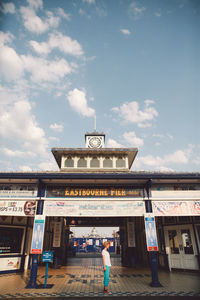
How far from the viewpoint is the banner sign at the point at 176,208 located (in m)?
8.67

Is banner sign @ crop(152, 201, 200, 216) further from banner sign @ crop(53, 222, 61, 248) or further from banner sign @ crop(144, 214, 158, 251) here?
banner sign @ crop(53, 222, 61, 248)

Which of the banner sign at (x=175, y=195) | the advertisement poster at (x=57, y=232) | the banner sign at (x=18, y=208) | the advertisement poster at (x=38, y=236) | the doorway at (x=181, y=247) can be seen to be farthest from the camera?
the advertisement poster at (x=57, y=232)

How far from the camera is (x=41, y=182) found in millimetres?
9094

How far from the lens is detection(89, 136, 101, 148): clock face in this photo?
64.5 ft

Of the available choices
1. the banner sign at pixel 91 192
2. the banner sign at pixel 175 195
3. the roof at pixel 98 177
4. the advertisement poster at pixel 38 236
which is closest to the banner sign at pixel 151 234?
the banner sign at pixel 175 195

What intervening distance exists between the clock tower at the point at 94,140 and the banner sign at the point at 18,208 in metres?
11.5

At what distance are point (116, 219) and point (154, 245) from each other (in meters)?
8.20

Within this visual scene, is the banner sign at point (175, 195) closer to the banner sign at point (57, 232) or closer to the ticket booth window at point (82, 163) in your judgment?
the banner sign at point (57, 232)

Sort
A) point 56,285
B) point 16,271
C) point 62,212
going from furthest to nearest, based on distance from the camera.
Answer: point 16,271 → point 62,212 → point 56,285

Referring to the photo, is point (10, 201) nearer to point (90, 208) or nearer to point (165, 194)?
point (90, 208)

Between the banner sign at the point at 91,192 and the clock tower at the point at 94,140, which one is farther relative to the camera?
the clock tower at the point at 94,140

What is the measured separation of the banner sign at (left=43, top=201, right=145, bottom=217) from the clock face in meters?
11.2

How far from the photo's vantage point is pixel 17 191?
9.04 m

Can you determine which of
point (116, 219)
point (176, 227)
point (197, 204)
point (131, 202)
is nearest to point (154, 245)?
point (131, 202)
